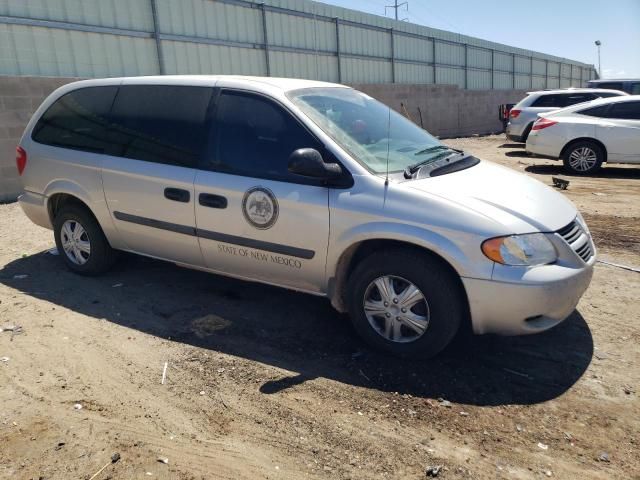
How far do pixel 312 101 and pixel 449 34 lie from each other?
24395mm

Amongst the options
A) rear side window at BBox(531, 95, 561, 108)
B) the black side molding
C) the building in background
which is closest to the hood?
the black side molding

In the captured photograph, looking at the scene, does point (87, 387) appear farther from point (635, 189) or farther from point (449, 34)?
point (449, 34)

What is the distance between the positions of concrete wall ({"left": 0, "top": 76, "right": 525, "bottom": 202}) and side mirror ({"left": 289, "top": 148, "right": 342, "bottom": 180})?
1758 mm

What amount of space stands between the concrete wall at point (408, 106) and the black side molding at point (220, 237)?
197 centimetres

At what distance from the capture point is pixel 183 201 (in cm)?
410

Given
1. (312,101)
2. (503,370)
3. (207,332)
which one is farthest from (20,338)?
(503,370)

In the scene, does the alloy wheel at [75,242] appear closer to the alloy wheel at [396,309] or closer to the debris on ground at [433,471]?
the alloy wheel at [396,309]

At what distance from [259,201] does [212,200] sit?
409 mm

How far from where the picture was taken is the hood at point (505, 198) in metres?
3.25

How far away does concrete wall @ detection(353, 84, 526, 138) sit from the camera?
19.8 meters

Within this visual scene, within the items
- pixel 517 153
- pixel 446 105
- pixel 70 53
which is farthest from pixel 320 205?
pixel 446 105

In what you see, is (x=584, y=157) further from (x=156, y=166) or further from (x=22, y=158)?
(x=22, y=158)

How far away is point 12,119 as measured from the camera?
895 cm

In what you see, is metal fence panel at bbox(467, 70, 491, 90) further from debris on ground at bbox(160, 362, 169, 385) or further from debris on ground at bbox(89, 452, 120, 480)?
Answer: debris on ground at bbox(89, 452, 120, 480)
